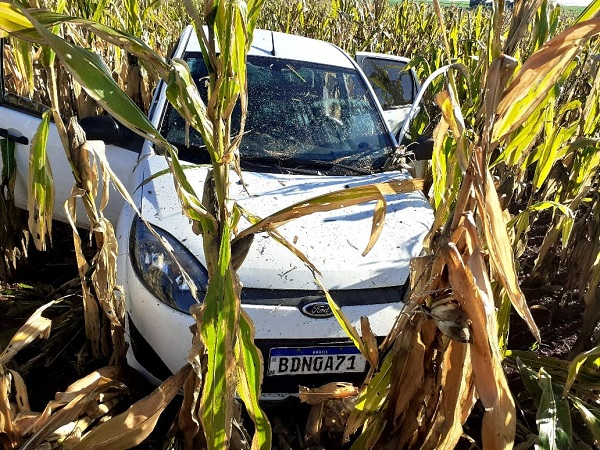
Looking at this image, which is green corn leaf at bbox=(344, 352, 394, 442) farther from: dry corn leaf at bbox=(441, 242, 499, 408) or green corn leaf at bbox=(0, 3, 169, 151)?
green corn leaf at bbox=(0, 3, 169, 151)

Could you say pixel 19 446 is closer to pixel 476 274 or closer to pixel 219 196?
pixel 219 196

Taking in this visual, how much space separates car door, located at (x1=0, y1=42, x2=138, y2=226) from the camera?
3045 mm

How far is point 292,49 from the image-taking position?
3.45 meters

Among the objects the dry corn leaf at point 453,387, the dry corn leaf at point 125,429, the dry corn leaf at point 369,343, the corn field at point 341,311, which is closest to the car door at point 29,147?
the corn field at point 341,311

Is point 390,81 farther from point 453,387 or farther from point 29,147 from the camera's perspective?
point 453,387

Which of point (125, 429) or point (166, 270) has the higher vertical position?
point (166, 270)

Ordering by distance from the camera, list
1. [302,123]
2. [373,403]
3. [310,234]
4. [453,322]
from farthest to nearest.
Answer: [302,123]
[310,234]
[373,403]
[453,322]

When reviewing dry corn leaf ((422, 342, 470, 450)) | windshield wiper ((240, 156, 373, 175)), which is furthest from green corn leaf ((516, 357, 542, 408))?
windshield wiper ((240, 156, 373, 175))

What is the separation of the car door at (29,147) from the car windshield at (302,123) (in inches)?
19.3

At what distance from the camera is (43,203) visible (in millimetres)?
1815

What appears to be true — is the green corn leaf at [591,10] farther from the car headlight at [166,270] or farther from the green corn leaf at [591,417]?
the car headlight at [166,270]

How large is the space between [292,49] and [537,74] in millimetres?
2394

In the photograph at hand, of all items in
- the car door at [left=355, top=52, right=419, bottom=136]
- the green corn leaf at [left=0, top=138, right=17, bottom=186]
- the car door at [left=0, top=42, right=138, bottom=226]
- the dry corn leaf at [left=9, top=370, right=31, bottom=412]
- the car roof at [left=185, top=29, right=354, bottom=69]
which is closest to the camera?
the dry corn leaf at [left=9, top=370, right=31, bottom=412]

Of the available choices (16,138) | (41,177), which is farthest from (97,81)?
(16,138)
